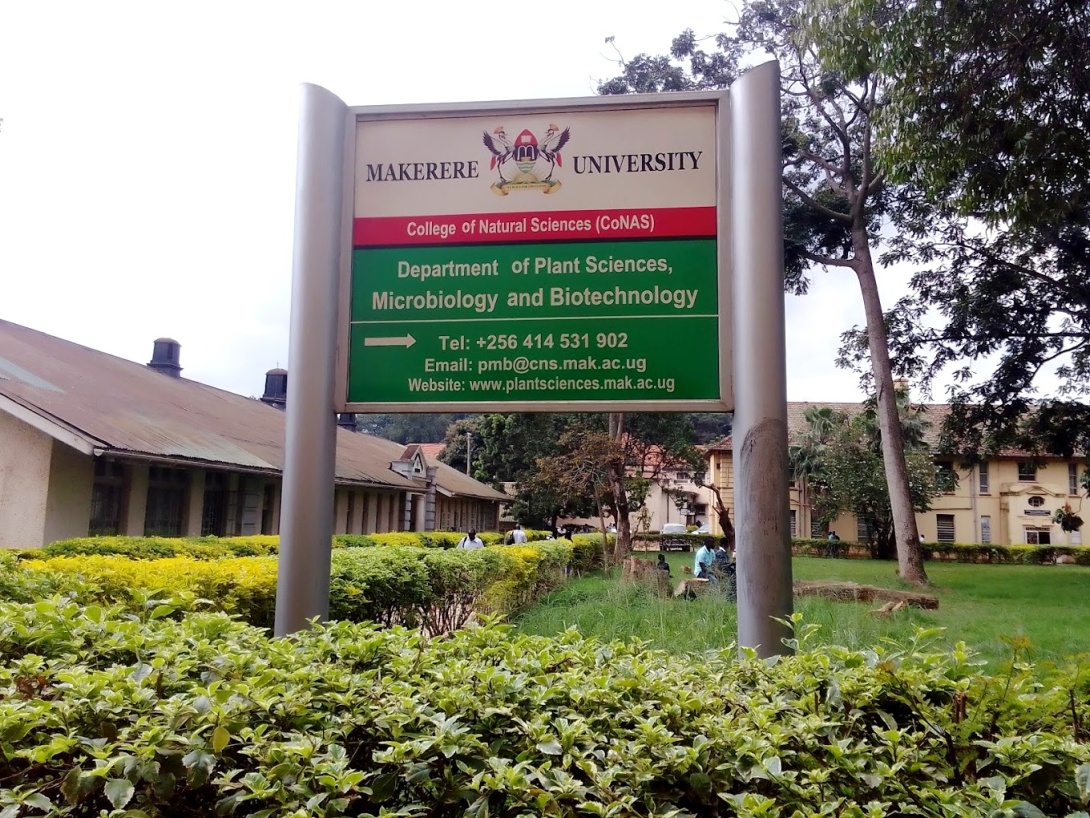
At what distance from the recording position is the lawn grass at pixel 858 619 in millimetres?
7105

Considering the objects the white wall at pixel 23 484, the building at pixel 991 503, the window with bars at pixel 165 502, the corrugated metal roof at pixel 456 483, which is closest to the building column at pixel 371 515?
the corrugated metal roof at pixel 456 483

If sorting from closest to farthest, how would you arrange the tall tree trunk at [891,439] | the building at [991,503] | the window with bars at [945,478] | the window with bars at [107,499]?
the window with bars at [107,499] → the tall tree trunk at [891,439] → the window with bars at [945,478] → the building at [991,503]

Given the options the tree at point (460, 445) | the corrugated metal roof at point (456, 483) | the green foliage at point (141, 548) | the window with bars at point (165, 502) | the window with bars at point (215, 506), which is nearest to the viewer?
the green foliage at point (141, 548)

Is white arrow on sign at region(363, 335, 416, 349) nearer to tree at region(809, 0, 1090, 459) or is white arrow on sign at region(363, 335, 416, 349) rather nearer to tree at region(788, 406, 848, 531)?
tree at region(809, 0, 1090, 459)

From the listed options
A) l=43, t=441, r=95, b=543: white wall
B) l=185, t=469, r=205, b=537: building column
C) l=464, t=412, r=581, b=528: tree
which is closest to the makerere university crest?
l=43, t=441, r=95, b=543: white wall

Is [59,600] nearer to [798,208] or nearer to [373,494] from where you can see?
[798,208]

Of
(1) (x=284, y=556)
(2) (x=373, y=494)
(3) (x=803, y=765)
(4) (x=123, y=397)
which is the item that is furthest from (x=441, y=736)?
(2) (x=373, y=494)

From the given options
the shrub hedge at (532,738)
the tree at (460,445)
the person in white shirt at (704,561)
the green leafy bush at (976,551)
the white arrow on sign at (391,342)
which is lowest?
the green leafy bush at (976,551)

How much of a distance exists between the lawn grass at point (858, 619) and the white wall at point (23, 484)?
Result: 758 cm

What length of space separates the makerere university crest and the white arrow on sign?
753 millimetres

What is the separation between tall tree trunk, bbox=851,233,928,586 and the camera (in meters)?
19.7

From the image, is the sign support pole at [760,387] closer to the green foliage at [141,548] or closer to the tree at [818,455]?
the green foliage at [141,548]

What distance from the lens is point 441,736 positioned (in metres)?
1.72

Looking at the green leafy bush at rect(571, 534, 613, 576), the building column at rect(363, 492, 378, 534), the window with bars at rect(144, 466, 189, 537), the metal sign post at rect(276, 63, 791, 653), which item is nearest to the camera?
the metal sign post at rect(276, 63, 791, 653)
